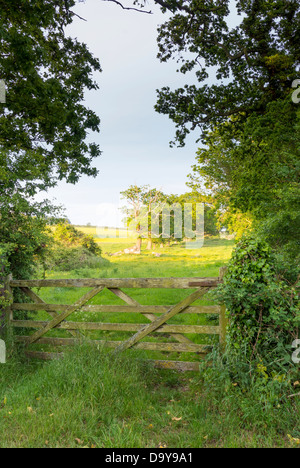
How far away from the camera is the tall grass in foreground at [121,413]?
10.6 ft

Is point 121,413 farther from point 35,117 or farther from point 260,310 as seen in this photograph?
point 35,117

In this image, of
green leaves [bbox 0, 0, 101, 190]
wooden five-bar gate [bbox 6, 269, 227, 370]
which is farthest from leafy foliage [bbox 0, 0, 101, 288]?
wooden five-bar gate [bbox 6, 269, 227, 370]

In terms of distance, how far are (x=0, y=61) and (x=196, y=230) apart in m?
39.6

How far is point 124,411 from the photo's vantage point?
3730 mm

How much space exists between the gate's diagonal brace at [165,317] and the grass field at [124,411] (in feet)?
1.01

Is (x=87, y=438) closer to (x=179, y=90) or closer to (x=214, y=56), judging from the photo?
(x=179, y=90)

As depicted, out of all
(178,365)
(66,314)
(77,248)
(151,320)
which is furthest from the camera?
(77,248)

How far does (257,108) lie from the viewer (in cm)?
1130

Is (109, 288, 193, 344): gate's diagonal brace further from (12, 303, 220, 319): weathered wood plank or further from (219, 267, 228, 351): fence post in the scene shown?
(219, 267, 228, 351): fence post

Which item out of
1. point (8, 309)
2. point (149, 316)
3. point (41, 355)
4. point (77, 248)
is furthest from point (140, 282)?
point (77, 248)

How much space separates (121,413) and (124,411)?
0.18ft

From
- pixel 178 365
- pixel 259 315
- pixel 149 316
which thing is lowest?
pixel 178 365
